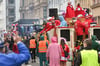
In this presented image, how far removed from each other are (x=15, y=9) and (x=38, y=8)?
3906 centimetres

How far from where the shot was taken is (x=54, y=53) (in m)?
14.2

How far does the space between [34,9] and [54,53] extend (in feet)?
230

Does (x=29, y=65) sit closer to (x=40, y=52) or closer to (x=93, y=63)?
(x=40, y=52)

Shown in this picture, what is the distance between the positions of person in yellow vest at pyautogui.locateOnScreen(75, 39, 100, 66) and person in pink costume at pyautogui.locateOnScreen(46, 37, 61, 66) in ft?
18.0

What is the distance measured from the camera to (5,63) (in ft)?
21.2

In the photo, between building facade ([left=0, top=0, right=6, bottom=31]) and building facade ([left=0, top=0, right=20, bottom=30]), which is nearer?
building facade ([left=0, top=0, right=20, bottom=30])

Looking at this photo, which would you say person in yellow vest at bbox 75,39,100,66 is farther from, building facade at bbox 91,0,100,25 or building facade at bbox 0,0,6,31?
building facade at bbox 0,0,6,31

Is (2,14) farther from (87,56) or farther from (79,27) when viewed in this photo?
(87,56)

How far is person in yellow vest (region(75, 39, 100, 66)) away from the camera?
8.46m

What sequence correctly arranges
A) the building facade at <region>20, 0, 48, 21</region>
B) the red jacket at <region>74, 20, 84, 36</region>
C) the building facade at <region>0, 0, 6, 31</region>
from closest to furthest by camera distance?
the red jacket at <region>74, 20, 84, 36</region> < the building facade at <region>20, 0, 48, 21</region> < the building facade at <region>0, 0, 6, 31</region>

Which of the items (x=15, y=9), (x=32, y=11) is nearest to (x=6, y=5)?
(x=15, y=9)

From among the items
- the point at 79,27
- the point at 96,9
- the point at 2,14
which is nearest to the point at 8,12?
the point at 2,14

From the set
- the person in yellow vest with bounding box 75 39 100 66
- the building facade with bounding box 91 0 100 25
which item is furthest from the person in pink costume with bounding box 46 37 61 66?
the building facade with bounding box 91 0 100 25

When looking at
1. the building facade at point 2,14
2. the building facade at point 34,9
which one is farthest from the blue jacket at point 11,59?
the building facade at point 2,14
